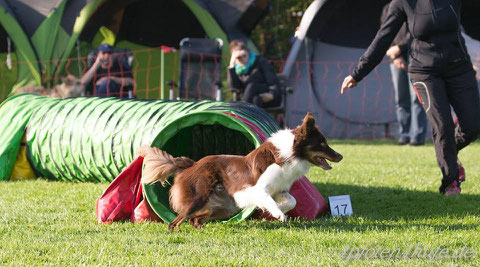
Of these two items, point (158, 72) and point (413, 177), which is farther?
point (158, 72)

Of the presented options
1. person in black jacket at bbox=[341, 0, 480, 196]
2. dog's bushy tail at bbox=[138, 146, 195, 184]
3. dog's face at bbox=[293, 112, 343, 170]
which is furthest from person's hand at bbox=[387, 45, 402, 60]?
dog's bushy tail at bbox=[138, 146, 195, 184]

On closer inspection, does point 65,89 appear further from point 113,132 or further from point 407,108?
point 113,132

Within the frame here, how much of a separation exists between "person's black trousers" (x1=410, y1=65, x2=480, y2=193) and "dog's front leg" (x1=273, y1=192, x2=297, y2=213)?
1736mm

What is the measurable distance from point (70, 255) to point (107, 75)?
919 cm

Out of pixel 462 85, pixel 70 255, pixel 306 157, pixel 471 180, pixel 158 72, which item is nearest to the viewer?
pixel 70 255

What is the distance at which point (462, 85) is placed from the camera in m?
5.48

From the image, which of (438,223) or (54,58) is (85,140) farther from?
(54,58)

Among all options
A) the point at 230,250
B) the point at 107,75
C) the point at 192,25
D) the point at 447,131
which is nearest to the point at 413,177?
the point at 447,131

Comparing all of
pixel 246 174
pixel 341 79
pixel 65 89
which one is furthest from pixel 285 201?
pixel 341 79

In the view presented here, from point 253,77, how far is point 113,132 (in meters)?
5.33

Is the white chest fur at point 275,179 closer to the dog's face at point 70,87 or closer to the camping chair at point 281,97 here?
the camping chair at point 281,97

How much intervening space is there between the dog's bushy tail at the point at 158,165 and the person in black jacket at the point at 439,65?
1644mm

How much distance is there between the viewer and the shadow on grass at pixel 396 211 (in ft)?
14.8

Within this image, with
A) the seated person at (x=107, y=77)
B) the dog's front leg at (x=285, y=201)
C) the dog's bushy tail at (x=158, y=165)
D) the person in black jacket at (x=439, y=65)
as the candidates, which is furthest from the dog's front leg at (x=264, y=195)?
the seated person at (x=107, y=77)
